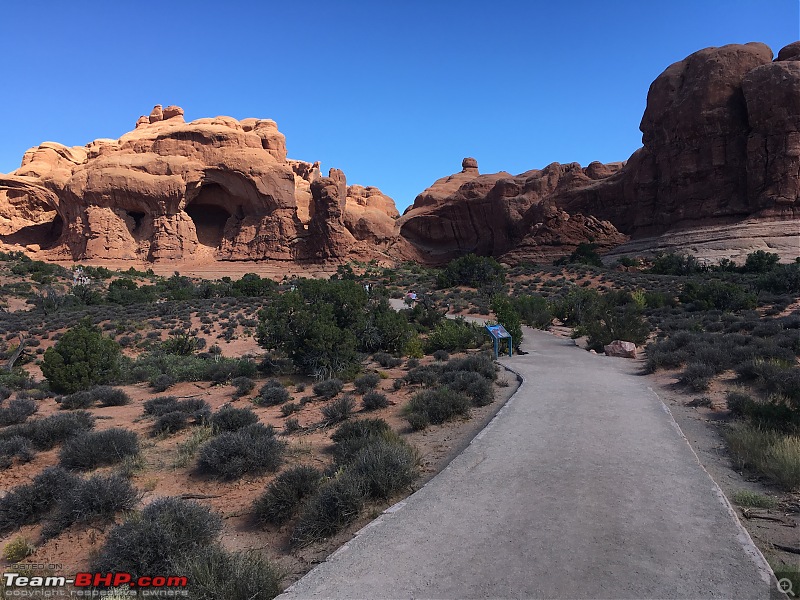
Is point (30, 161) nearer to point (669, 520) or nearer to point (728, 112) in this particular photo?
point (669, 520)

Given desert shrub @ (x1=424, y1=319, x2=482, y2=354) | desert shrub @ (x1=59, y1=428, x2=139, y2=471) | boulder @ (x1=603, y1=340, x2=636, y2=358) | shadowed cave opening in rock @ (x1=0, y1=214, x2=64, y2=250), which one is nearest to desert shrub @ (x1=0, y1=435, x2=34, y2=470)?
desert shrub @ (x1=59, y1=428, x2=139, y2=471)

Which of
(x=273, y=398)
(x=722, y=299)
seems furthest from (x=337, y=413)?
(x=722, y=299)

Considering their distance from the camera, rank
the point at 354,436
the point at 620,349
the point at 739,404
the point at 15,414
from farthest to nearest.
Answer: the point at 620,349 < the point at 15,414 < the point at 739,404 < the point at 354,436

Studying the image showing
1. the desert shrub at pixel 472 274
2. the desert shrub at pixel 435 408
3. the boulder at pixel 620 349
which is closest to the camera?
the desert shrub at pixel 435 408

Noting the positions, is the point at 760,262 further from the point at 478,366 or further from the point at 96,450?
the point at 96,450

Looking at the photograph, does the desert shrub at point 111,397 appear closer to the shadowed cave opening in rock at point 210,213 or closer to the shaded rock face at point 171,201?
the shaded rock face at point 171,201

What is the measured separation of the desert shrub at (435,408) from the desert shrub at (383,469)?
1.92 m

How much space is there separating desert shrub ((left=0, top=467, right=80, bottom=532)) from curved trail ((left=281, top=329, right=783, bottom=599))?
4.08 meters

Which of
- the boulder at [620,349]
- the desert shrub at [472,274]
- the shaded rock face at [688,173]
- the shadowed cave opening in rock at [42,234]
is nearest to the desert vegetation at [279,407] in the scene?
the boulder at [620,349]

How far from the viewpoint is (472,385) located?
9.58 metres

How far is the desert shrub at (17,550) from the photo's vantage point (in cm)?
463

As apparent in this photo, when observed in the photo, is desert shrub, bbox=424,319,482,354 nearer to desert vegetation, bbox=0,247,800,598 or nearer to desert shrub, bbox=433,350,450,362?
desert vegetation, bbox=0,247,800,598

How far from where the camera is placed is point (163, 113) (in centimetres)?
6994

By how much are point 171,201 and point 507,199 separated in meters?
45.9
